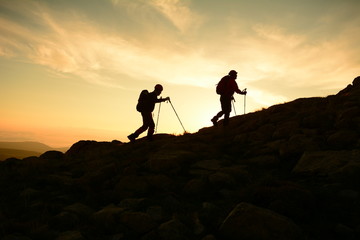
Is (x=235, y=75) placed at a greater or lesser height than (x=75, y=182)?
greater

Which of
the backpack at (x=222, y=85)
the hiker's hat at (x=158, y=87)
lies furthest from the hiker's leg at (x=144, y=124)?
the backpack at (x=222, y=85)

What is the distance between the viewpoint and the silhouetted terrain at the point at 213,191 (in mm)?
5758

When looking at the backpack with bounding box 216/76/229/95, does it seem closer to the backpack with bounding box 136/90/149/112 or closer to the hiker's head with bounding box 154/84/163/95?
the hiker's head with bounding box 154/84/163/95

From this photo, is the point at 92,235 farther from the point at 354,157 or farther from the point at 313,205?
the point at 354,157

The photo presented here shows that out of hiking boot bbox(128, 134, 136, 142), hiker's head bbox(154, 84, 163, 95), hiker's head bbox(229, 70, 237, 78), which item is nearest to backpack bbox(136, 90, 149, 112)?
hiker's head bbox(154, 84, 163, 95)

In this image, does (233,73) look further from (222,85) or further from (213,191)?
(213,191)

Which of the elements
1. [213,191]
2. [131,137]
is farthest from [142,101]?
[213,191]

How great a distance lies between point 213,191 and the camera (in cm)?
802

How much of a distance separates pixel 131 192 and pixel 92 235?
242 centimetres

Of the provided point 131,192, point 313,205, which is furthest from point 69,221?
point 313,205

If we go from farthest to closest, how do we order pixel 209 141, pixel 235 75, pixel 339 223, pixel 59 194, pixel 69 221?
pixel 235 75 < pixel 209 141 < pixel 59 194 < pixel 69 221 < pixel 339 223

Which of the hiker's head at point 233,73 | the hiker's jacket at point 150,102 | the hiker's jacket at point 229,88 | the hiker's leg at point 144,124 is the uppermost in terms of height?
the hiker's head at point 233,73

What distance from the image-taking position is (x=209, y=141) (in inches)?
549

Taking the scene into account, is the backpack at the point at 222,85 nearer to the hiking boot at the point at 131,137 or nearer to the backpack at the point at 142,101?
the backpack at the point at 142,101
